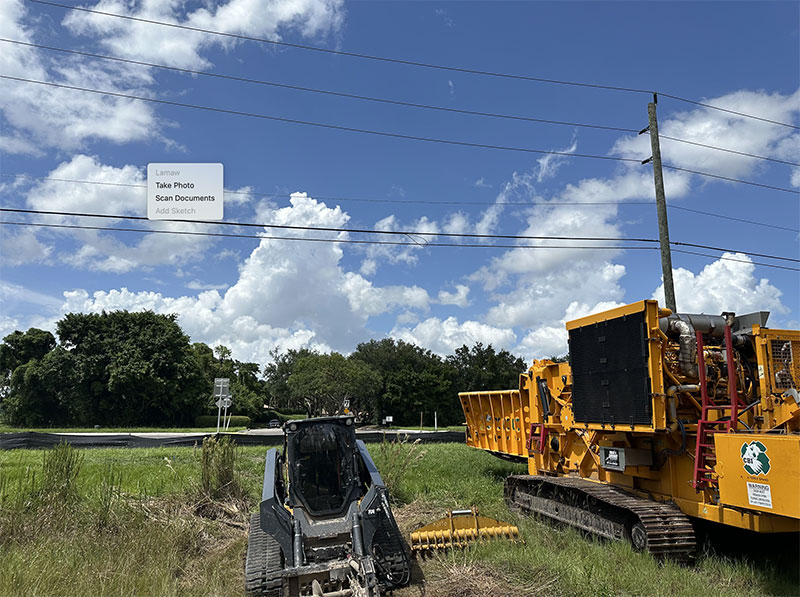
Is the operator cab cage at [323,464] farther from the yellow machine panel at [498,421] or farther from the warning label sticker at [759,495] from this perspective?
the yellow machine panel at [498,421]

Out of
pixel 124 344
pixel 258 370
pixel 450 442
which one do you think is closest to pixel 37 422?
pixel 124 344

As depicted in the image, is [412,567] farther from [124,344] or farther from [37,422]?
[37,422]

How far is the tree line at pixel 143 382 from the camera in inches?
1897

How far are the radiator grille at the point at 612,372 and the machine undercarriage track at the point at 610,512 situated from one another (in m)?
1.02

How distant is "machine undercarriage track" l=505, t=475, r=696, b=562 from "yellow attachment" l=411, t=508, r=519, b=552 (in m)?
1.11

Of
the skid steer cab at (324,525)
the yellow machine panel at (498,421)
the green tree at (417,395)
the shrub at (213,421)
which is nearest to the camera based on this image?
the skid steer cab at (324,525)

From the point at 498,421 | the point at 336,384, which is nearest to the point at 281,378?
the point at 336,384

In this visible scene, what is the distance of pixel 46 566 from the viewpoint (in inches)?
260

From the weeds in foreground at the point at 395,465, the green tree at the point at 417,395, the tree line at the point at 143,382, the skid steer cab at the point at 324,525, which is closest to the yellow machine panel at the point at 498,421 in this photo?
the weeds in foreground at the point at 395,465

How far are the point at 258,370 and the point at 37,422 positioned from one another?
2652 cm

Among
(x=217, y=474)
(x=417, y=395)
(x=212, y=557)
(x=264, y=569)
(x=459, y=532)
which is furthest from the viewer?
(x=417, y=395)

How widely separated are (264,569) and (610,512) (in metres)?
4.68

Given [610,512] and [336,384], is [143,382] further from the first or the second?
[610,512]

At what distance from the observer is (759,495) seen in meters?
6.14
